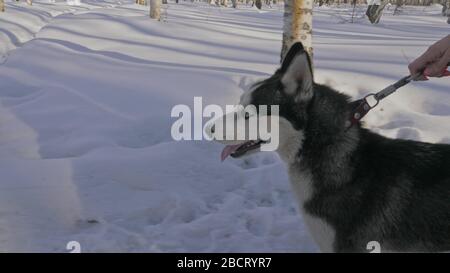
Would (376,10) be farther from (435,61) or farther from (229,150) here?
(229,150)

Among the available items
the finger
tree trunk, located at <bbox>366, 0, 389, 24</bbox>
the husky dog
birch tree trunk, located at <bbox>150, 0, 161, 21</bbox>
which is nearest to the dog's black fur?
the husky dog

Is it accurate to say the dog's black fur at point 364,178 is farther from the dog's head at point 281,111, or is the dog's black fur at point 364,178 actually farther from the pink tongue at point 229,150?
the pink tongue at point 229,150

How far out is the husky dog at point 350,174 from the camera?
204 centimetres

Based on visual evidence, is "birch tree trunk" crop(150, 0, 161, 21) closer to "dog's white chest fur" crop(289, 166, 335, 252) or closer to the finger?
the finger

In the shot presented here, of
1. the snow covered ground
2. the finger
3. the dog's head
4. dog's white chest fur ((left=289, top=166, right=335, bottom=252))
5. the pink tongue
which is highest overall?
the finger

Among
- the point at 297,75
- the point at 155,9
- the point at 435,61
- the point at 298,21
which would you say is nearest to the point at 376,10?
the point at 155,9

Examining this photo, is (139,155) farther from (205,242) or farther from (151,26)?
(151,26)

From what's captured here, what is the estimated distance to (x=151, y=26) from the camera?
41.2 ft

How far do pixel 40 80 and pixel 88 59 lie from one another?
1.57 metres

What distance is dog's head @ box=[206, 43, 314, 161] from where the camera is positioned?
7.27 feet

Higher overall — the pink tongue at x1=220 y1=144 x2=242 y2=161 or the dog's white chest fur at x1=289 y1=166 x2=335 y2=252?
the pink tongue at x1=220 y1=144 x2=242 y2=161

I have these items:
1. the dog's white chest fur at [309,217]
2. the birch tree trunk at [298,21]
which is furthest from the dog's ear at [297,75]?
the birch tree trunk at [298,21]
